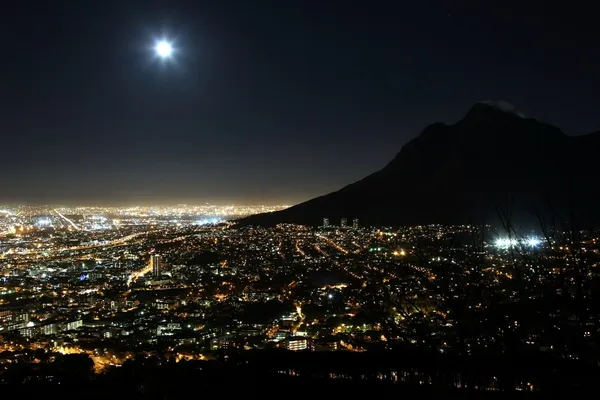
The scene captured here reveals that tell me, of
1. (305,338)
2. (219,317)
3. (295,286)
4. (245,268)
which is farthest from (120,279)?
(305,338)

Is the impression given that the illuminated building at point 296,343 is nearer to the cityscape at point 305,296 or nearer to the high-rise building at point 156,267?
the cityscape at point 305,296

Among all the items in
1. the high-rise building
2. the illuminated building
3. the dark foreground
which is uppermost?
the high-rise building

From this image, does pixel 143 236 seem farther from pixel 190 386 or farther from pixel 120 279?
pixel 190 386

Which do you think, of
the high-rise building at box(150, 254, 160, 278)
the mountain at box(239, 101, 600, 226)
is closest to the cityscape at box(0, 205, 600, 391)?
the high-rise building at box(150, 254, 160, 278)

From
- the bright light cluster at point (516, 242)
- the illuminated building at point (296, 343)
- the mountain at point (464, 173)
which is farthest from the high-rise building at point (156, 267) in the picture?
the bright light cluster at point (516, 242)

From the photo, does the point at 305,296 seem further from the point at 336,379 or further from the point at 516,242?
the point at 516,242

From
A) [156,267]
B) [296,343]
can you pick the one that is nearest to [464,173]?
[156,267]

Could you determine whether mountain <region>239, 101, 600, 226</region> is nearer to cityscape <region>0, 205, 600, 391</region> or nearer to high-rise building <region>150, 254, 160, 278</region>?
cityscape <region>0, 205, 600, 391</region>
